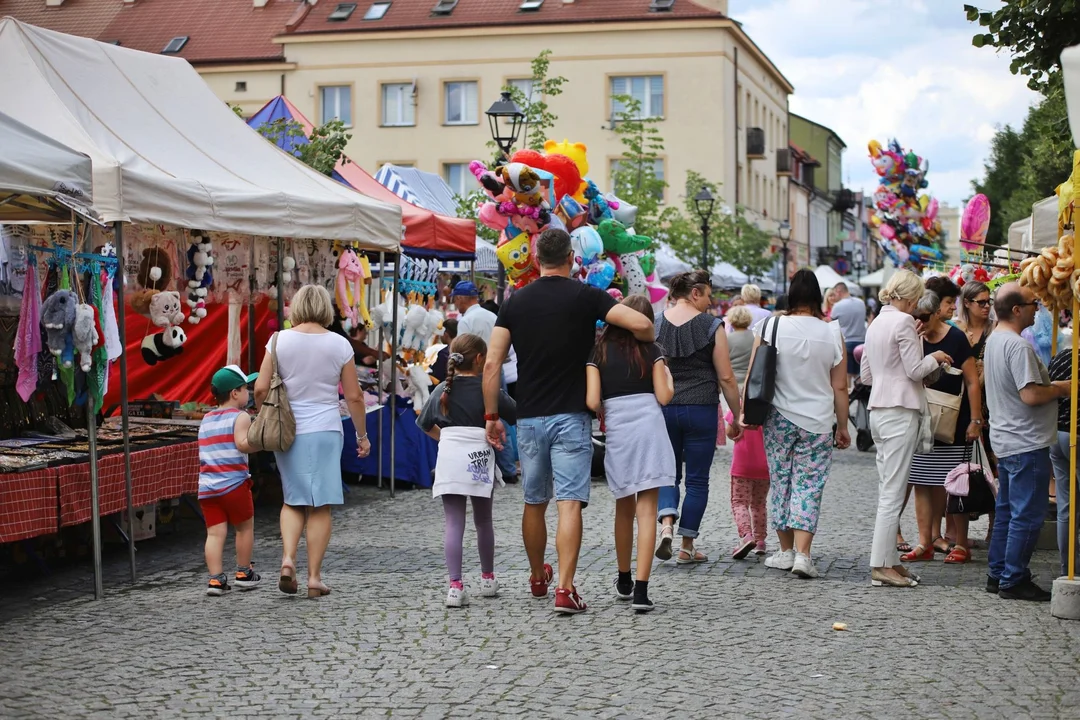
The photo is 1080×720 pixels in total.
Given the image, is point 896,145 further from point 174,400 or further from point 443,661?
point 443,661

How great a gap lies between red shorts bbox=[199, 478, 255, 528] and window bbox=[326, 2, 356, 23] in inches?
1721

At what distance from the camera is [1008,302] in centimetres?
774

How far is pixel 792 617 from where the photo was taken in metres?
7.40

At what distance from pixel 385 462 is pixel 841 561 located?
5.51 m

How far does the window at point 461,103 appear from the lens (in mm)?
49062

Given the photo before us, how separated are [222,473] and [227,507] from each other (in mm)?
207

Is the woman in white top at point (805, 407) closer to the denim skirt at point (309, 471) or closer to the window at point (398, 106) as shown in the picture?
the denim skirt at point (309, 471)

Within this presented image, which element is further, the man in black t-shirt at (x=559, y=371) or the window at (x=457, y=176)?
the window at (x=457, y=176)

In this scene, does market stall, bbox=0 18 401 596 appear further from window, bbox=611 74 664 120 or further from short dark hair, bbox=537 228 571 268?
window, bbox=611 74 664 120

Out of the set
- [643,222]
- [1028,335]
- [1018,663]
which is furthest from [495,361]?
[643,222]

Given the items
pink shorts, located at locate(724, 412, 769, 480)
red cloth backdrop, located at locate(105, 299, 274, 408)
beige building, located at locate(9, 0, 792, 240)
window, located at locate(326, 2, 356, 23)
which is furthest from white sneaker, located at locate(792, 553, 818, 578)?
window, located at locate(326, 2, 356, 23)

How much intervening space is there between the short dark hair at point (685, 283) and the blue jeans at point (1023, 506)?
2.20 meters

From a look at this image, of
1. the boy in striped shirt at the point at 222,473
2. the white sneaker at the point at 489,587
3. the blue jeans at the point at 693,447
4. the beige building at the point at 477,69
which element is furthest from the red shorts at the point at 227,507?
the beige building at the point at 477,69

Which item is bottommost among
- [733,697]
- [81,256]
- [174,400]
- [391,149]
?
[733,697]
